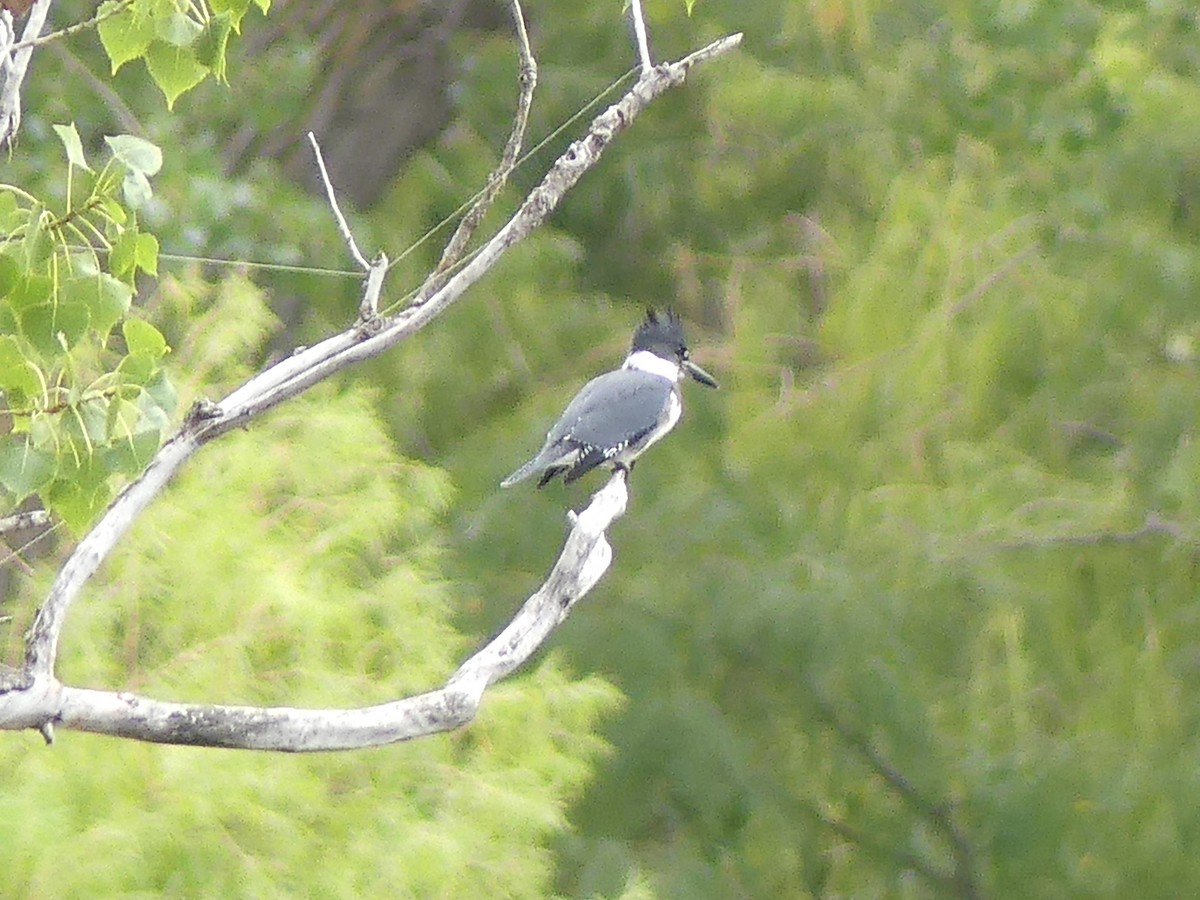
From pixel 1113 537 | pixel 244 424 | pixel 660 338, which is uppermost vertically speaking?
pixel 244 424

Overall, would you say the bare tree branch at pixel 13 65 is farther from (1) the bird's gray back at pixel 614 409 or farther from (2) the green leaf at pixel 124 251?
(1) the bird's gray back at pixel 614 409

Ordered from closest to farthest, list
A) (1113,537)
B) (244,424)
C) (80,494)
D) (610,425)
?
(80,494) → (244,424) → (610,425) → (1113,537)

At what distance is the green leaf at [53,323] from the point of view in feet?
5.28

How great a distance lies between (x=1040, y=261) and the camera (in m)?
6.37

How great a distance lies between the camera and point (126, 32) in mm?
1832

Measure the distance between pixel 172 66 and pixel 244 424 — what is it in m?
0.35

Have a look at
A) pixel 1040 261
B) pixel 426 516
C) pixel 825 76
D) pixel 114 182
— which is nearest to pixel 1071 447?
pixel 1040 261

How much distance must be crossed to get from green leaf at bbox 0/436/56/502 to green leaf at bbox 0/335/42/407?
0.05 meters

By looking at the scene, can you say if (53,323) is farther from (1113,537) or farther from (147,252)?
(1113,537)

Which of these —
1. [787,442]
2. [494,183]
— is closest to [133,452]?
[494,183]

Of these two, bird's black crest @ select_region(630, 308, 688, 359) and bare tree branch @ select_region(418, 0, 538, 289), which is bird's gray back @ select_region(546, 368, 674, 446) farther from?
bare tree branch @ select_region(418, 0, 538, 289)

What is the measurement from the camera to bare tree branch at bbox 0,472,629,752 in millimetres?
1814

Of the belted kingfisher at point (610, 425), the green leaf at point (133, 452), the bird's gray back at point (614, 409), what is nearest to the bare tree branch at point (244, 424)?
the green leaf at point (133, 452)

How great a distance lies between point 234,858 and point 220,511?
2.90 feet
